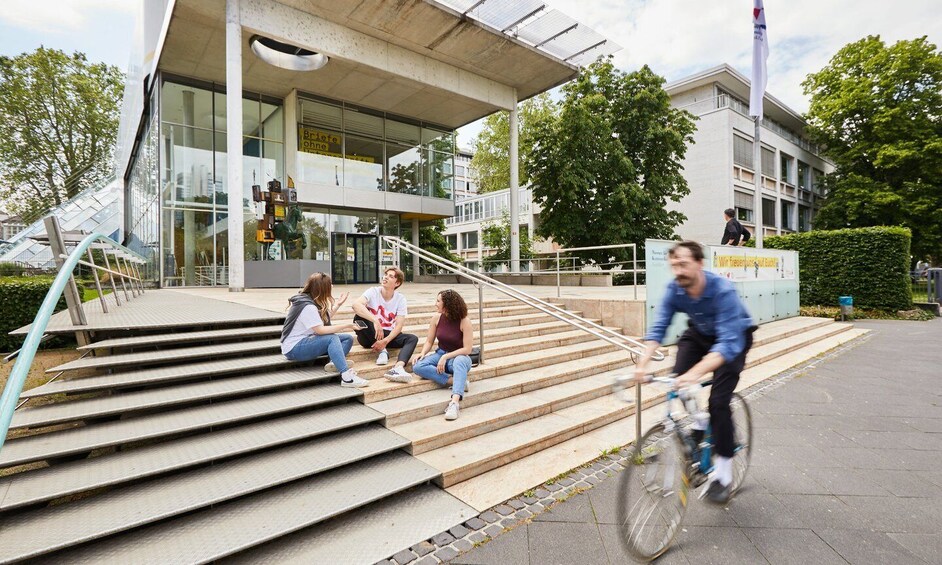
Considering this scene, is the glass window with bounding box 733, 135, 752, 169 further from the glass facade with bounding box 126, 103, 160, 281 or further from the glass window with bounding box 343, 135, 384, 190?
the glass facade with bounding box 126, 103, 160, 281

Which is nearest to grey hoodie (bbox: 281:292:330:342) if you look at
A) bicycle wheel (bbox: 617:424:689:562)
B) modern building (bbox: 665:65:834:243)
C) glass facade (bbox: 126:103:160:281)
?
bicycle wheel (bbox: 617:424:689:562)

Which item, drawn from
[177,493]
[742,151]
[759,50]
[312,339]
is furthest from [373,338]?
[742,151]

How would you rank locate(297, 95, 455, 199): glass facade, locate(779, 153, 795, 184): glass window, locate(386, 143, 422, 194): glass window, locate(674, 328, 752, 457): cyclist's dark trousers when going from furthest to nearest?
locate(779, 153, 795, 184): glass window
locate(386, 143, 422, 194): glass window
locate(297, 95, 455, 199): glass facade
locate(674, 328, 752, 457): cyclist's dark trousers

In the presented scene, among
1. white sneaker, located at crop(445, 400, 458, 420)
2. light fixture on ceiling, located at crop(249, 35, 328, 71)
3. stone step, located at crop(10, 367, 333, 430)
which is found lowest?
white sneaker, located at crop(445, 400, 458, 420)

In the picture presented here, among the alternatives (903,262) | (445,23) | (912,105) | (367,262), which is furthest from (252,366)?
(912,105)

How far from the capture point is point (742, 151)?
89.4 feet

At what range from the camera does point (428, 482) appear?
3240 millimetres

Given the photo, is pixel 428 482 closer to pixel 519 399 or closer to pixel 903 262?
pixel 519 399

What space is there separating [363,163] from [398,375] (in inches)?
641

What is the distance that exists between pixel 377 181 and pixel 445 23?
24.2ft

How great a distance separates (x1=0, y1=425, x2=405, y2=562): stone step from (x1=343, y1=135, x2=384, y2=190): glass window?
→ 16473 millimetres

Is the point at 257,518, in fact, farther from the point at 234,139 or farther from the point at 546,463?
the point at 234,139

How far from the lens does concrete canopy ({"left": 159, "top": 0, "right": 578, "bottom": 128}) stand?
12.6m

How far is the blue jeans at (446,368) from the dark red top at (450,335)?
0.27 ft
